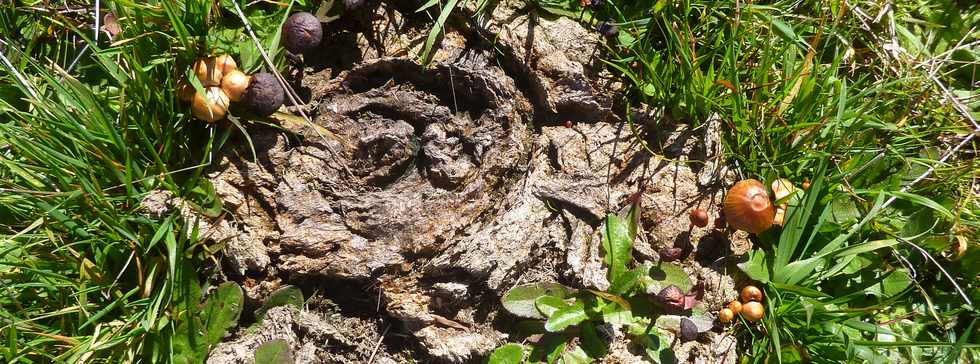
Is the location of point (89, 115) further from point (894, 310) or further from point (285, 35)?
point (894, 310)

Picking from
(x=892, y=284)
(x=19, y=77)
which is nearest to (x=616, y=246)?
(x=892, y=284)

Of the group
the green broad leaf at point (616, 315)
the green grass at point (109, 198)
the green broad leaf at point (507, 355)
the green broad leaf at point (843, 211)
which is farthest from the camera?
the green broad leaf at point (843, 211)

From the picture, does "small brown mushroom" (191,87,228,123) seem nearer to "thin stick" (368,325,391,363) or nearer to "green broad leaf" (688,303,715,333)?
"thin stick" (368,325,391,363)

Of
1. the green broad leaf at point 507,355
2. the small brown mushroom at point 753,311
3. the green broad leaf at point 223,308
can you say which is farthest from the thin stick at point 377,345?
the small brown mushroom at point 753,311

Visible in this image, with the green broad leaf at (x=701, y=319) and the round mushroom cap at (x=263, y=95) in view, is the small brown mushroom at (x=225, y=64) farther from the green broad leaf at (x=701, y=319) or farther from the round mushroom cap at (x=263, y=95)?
the green broad leaf at (x=701, y=319)

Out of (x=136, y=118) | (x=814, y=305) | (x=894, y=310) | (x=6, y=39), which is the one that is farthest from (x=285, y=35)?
(x=894, y=310)

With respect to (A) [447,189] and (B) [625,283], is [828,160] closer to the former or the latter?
(B) [625,283]
